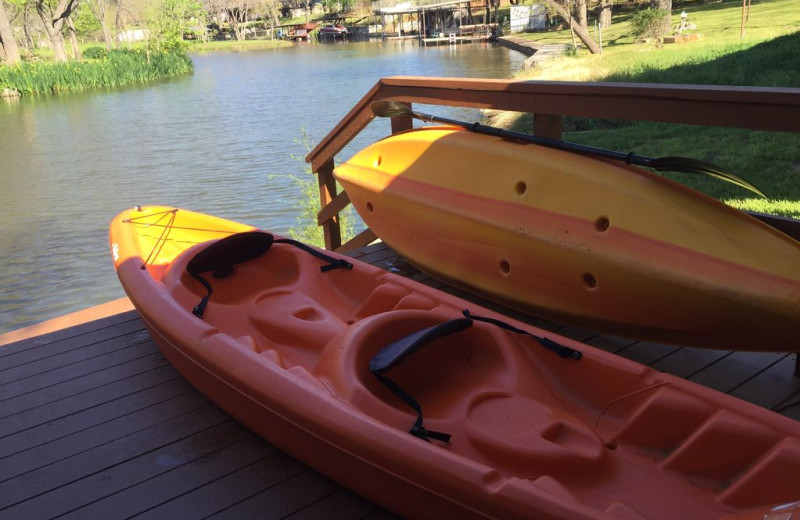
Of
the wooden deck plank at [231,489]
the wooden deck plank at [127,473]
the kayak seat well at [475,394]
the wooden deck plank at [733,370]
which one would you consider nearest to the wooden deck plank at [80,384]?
the wooden deck plank at [127,473]

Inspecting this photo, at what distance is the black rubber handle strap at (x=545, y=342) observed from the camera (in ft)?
7.50

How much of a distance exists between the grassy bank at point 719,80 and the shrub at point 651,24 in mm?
525

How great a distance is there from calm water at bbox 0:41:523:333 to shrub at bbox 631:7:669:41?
4.49 meters

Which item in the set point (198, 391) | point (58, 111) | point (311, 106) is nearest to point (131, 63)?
point (58, 111)

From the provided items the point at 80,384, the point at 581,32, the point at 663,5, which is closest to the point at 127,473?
the point at 80,384

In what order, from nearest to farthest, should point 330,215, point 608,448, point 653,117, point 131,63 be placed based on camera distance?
point 608,448, point 653,117, point 330,215, point 131,63

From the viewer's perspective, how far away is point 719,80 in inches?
428

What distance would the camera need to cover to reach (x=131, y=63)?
2792 centimetres

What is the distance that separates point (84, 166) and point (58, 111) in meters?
8.40

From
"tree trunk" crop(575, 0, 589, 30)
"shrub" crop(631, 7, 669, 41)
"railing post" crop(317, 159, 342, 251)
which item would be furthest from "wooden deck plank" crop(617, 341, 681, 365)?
"tree trunk" crop(575, 0, 589, 30)

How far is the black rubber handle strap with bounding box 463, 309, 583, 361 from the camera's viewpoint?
2285 mm

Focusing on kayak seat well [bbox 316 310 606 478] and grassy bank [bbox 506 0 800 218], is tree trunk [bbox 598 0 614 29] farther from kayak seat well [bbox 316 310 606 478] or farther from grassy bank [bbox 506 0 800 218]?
kayak seat well [bbox 316 310 606 478]

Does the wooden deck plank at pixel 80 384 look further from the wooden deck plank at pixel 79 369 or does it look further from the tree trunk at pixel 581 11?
the tree trunk at pixel 581 11

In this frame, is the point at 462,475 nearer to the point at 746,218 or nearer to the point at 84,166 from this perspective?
the point at 746,218
